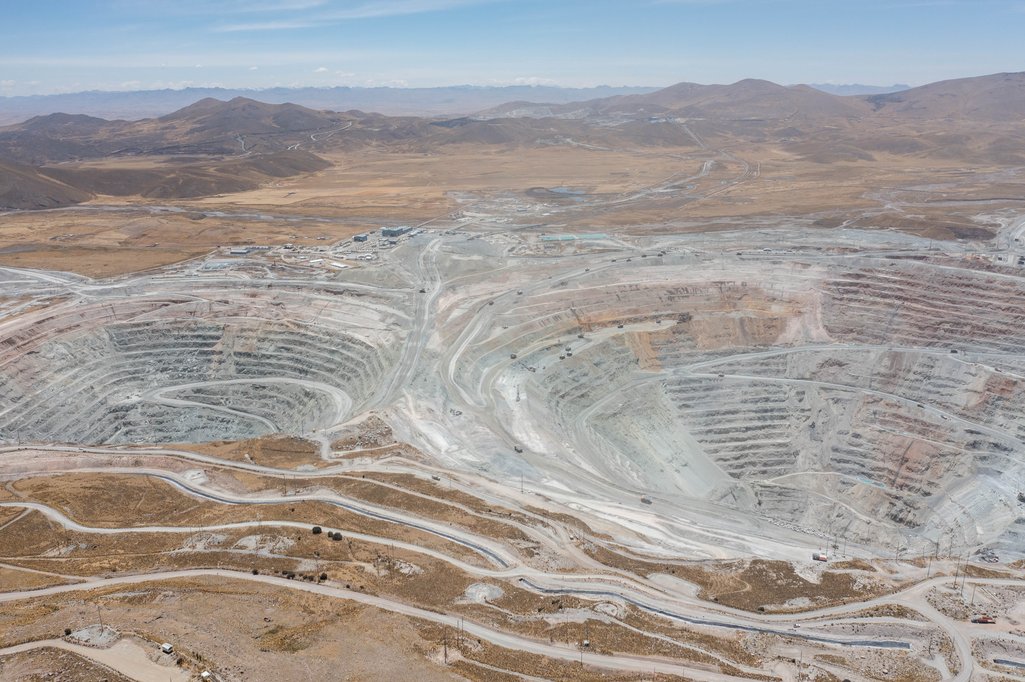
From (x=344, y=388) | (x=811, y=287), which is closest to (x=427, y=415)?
(x=344, y=388)

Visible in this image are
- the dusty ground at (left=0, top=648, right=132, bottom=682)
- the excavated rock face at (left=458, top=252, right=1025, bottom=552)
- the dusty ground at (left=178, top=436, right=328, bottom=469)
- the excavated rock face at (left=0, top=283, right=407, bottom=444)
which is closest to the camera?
the dusty ground at (left=0, top=648, right=132, bottom=682)

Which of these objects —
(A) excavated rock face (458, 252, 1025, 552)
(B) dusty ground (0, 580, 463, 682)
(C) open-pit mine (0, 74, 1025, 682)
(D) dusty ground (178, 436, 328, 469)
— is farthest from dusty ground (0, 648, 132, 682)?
(A) excavated rock face (458, 252, 1025, 552)

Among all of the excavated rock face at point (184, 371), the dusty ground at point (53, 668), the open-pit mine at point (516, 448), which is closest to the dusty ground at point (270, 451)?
the open-pit mine at point (516, 448)

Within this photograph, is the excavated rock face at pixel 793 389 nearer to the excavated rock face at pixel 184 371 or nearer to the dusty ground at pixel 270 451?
the excavated rock face at pixel 184 371

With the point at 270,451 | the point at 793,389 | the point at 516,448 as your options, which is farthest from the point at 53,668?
the point at 793,389

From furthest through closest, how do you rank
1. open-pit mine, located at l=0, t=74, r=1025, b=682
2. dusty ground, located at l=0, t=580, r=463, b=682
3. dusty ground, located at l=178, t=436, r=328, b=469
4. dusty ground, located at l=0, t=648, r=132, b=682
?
dusty ground, located at l=178, t=436, r=328, b=469, open-pit mine, located at l=0, t=74, r=1025, b=682, dusty ground, located at l=0, t=580, r=463, b=682, dusty ground, located at l=0, t=648, r=132, b=682

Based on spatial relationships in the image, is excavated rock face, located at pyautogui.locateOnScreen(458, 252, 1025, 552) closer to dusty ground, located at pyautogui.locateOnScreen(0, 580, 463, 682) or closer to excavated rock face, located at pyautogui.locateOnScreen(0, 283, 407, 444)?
excavated rock face, located at pyautogui.locateOnScreen(0, 283, 407, 444)
